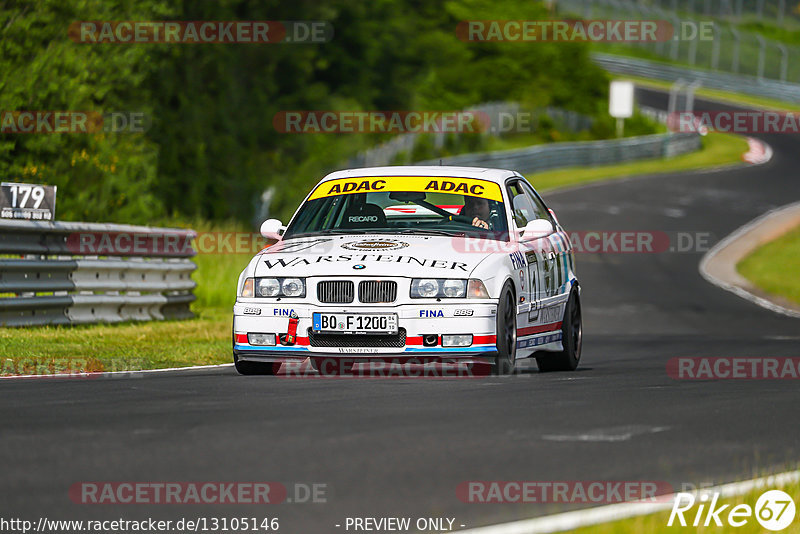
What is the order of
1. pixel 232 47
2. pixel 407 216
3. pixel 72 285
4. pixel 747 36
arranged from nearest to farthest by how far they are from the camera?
1. pixel 407 216
2. pixel 72 285
3. pixel 232 47
4. pixel 747 36

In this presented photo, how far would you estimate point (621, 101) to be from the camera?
61.0 metres

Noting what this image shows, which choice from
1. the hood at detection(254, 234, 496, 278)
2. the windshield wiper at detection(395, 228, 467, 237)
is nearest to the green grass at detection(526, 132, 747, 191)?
the windshield wiper at detection(395, 228, 467, 237)

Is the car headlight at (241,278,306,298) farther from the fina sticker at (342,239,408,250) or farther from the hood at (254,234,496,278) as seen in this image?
the fina sticker at (342,239,408,250)

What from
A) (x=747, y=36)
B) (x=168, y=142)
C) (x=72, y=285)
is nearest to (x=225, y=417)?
(x=72, y=285)

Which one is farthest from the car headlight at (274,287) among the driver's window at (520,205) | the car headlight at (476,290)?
the driver's window at (520,205)

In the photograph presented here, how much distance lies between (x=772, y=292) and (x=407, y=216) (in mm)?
13901

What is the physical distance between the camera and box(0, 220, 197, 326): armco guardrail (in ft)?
45.8

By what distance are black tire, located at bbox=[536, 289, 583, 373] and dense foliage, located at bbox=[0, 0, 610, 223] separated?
39.4 feet

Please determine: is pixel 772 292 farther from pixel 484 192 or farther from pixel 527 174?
pixel 527 174

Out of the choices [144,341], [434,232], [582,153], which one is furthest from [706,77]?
[434,232]

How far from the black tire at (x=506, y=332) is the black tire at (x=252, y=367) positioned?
5.63ft

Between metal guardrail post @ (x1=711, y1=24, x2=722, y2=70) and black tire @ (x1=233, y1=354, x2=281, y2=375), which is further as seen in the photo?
metal guardrail post @ (x1=711, y1=24, x2=722, y2=70)

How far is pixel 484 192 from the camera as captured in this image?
38.3ft

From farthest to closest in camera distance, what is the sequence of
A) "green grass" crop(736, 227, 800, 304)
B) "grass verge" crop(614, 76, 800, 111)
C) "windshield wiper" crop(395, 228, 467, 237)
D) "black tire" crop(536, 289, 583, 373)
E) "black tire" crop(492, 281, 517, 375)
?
"grass verge" crop(614, 76, 800, 111) → "green grass" crop(736, 227, 800, 304) → "black tire" crop(536, 289, 583, 373) → "windshield wiper" crop(395, 228, 467, 237) → "black tire" crop(492, 281, 517, 375)
